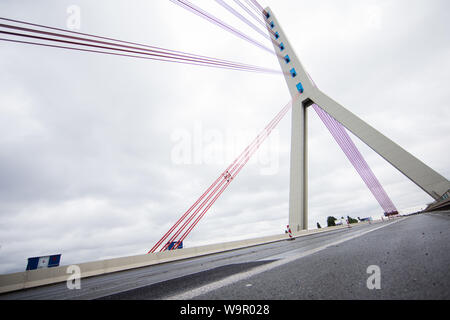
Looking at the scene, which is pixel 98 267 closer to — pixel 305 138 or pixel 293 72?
pixel 305 138

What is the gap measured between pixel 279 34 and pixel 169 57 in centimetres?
1440

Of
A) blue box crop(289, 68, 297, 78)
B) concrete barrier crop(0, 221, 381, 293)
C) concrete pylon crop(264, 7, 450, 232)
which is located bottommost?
concrete barrier crop(0, 221, 381, 293)

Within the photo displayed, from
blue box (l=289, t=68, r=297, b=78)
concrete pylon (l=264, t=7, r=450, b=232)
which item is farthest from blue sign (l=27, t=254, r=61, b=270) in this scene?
blue box (l=289, t=68, r=297, b=78)

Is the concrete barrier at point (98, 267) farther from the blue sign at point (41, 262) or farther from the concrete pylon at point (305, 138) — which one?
the concrete pylon at point (305, 138)

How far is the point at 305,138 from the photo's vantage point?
749 inches

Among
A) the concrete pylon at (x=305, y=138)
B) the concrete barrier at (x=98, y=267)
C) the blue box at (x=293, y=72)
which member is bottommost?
the concrete barrier at (x=98, y=267)

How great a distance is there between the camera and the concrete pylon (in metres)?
13.9

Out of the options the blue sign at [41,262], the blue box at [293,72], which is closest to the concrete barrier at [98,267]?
the blue sign at [41,262]

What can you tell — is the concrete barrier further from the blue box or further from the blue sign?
the blue box

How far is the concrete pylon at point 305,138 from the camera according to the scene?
1386 cm

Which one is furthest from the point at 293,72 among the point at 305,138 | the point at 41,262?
the point at 41,262
